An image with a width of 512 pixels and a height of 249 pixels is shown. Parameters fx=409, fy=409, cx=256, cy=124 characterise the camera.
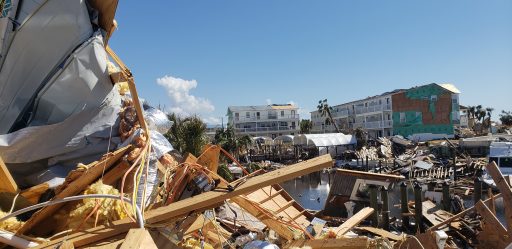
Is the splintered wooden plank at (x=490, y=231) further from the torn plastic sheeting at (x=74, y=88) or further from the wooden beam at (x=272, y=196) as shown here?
the torn plastic sheeting at (x=74, y=88)

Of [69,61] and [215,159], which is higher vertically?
[69,61]

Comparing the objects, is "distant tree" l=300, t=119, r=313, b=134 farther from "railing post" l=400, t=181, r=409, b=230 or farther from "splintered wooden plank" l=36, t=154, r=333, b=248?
"splintered wooden plank" l=36, t=154, r=333, b=248

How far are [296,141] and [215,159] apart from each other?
46.3 meters

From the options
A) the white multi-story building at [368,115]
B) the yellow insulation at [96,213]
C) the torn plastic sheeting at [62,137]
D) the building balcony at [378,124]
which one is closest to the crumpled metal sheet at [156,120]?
the torn plastic sheeting at [62,137]

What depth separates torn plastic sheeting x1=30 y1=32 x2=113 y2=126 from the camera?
6934mm

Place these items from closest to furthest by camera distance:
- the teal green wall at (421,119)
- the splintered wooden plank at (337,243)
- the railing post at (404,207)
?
the splintered wooden plank at (337,243) → the railing post at (404,207) → the teal green wall at (421,119)

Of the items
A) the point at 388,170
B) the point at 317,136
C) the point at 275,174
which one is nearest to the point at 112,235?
the point at 275,174

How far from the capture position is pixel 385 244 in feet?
19.1

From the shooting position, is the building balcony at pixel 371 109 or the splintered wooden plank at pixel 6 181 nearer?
the splintered wooden plank at pixel 6 181

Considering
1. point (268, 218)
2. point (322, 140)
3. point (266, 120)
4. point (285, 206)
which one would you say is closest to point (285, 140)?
point (322, 140)

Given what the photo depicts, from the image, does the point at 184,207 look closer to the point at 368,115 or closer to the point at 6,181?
the point at 6,181

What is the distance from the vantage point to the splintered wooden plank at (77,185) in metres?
4.76

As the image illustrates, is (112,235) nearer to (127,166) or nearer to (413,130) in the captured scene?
(127,166)

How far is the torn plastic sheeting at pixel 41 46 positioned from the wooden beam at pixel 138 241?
4820 millimetres
